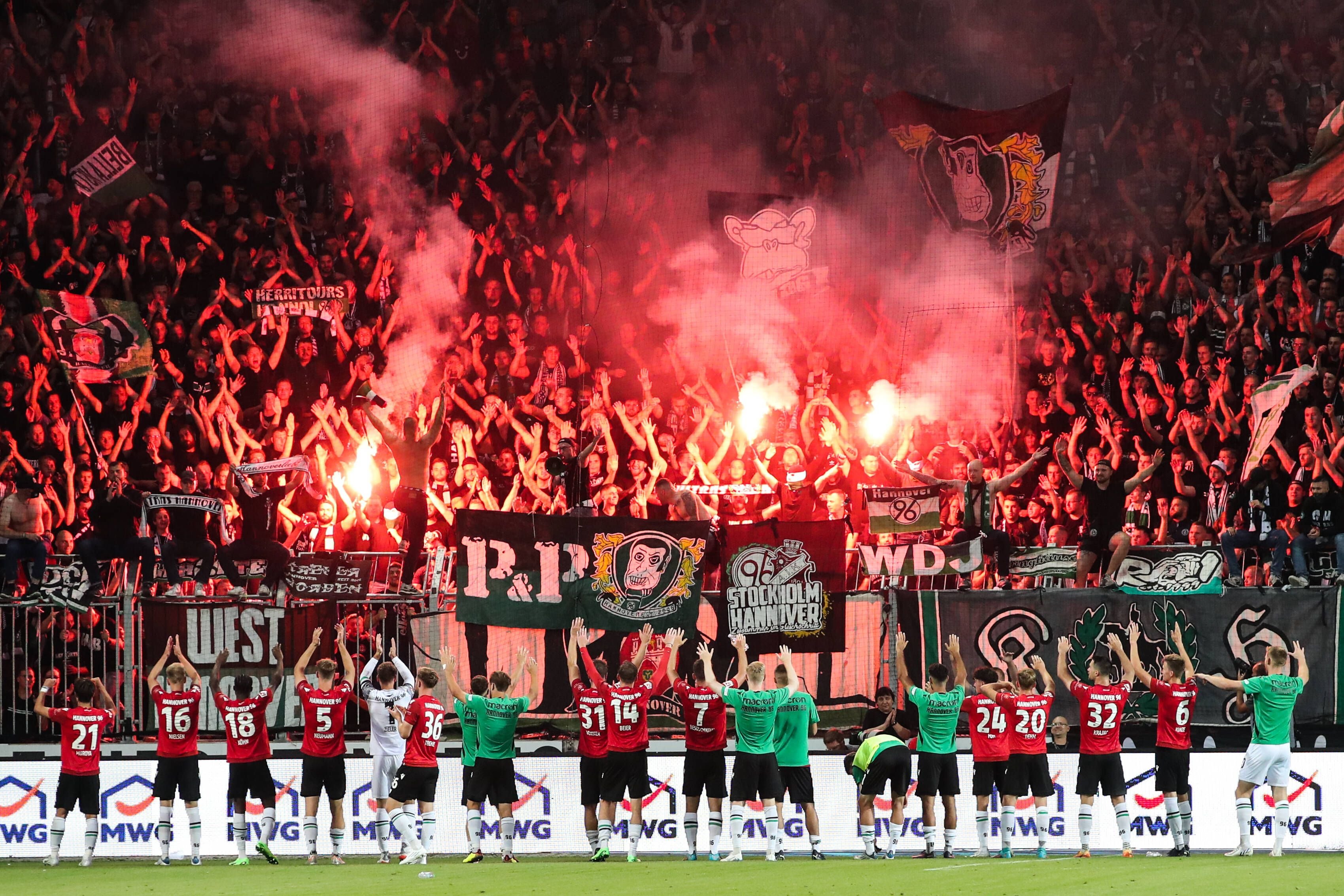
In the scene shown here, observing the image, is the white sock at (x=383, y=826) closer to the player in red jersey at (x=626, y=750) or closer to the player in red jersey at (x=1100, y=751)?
the player in red jersey at (x=626, y=750)

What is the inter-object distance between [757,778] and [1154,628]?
14.7 ft

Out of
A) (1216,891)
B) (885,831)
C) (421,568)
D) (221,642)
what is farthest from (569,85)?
(1216,891)

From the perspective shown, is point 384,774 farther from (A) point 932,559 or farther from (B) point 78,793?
(A) point 932,559

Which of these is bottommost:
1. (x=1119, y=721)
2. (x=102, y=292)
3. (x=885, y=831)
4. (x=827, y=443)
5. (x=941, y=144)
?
(x=885, y=831)

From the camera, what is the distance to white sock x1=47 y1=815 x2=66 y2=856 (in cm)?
1211

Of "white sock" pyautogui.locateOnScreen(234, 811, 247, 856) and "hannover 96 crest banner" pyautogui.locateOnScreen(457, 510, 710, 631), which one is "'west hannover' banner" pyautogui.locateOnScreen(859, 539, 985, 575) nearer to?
"hannover 96 crest banner" pyautogui.locateOnScreen(457, 510, 710, 631)

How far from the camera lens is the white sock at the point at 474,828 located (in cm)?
1201

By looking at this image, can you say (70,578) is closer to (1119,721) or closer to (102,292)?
(102,292)

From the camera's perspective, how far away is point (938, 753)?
40.3 feet

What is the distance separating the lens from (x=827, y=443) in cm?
1808

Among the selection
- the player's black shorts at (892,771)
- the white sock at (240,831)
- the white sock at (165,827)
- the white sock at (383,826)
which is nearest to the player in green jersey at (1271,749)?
the player's black shorts at (892,771)

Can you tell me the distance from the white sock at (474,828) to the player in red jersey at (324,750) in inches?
38.8

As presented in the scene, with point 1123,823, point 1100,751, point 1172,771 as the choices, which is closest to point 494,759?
point 1100,751

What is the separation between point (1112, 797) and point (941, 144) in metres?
11.2
